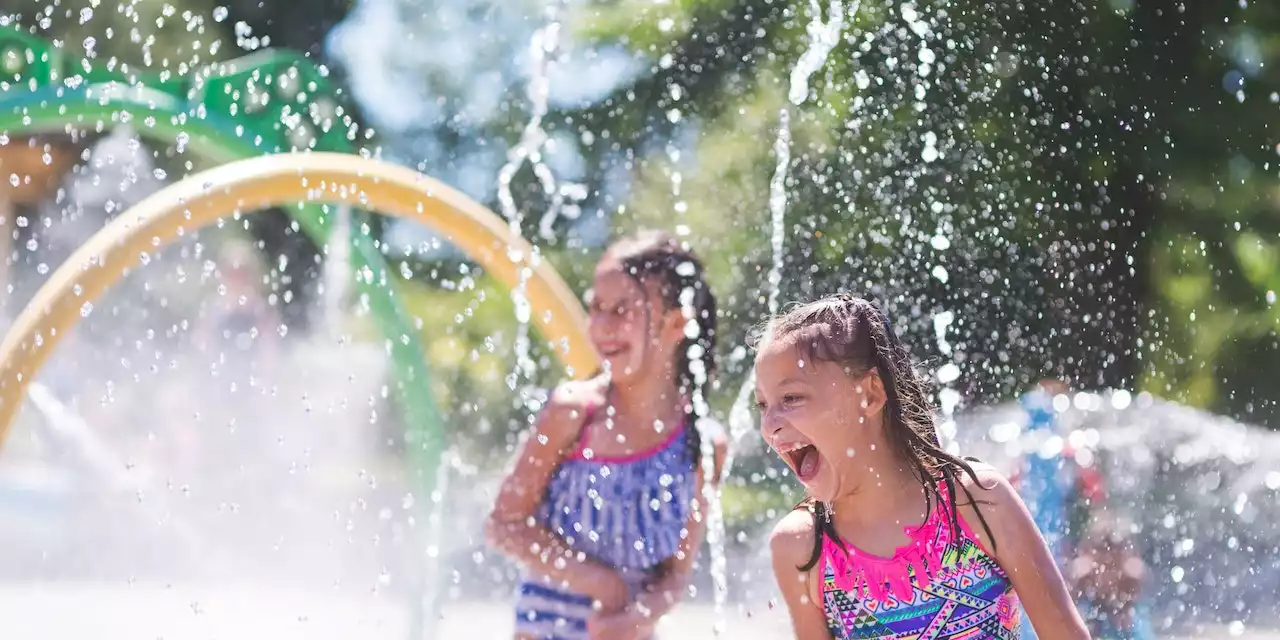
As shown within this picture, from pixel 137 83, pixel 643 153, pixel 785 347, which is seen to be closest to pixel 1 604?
pixel 137 83

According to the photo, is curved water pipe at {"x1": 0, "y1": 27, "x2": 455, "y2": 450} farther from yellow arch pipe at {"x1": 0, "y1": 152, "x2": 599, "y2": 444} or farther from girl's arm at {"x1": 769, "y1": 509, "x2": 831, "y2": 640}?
girl's arm at {"x1": 769, "y1": 509, "x2": 831, "y2": 640}

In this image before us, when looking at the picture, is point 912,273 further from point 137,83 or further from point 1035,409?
point 137,83

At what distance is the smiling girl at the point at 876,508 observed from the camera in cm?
230

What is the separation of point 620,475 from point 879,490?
1160 millimetres

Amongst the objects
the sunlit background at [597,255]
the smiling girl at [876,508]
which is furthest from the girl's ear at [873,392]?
the sunlit background at [597,255]

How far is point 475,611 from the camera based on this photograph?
25.1ft

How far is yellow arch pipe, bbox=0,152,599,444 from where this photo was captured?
4016 mm

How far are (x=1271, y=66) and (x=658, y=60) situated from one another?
5141 millimetres

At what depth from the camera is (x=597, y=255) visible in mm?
12414

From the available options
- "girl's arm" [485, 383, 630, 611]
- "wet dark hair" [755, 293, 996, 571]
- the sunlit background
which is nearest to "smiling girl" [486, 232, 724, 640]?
"girl's arm" [485, 383, 630, 611]

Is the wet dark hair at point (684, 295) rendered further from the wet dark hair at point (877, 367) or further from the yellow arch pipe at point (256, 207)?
the wet dark hair at point (877, 367)

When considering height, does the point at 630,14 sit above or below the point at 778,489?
above

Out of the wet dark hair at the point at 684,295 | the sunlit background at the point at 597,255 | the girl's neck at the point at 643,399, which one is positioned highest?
the sunlit background at the point at 597,255

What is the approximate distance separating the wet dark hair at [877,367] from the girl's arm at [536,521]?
3.31 feet
